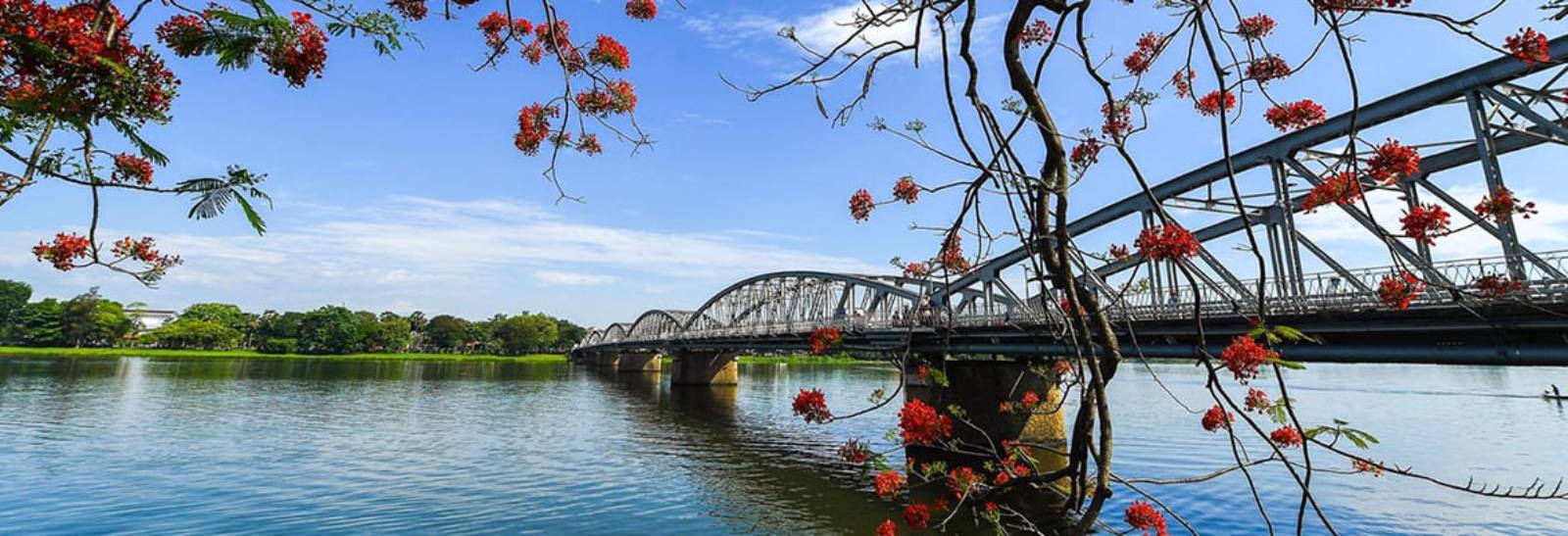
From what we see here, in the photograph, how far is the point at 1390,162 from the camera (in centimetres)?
340

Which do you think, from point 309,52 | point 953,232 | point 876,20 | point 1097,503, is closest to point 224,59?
point 309,52

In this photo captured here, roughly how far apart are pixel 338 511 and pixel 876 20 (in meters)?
17.4

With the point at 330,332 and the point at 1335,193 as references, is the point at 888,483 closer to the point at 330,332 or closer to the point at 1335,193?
the point at 1335,193

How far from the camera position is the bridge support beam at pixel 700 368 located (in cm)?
6612

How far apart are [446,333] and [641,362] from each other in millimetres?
64252

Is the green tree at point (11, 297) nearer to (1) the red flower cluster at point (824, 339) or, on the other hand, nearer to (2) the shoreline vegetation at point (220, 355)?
(2) the shoreline vegetation at point (220, 355)

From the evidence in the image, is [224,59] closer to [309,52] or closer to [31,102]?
[309,52]

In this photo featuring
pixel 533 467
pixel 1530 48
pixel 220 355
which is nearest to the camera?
pixel 1530 48

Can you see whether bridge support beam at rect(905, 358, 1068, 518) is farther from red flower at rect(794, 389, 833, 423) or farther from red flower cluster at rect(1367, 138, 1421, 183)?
red flower cluster at rect(1367, 138, 1421, 183)

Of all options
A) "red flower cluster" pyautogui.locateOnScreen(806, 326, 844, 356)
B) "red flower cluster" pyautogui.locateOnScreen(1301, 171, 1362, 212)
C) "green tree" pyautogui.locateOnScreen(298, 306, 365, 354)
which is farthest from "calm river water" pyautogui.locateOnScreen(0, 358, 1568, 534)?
"green tree" pyautogui.locateOnScreen(298, 306, 365, 354)

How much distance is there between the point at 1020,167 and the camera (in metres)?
2.50

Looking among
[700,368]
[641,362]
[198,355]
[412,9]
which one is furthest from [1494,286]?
[198,355]

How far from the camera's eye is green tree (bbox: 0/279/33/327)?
10800cm

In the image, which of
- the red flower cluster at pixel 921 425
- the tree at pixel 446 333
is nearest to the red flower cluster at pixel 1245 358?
the red flower cluster at pixel 921 425
